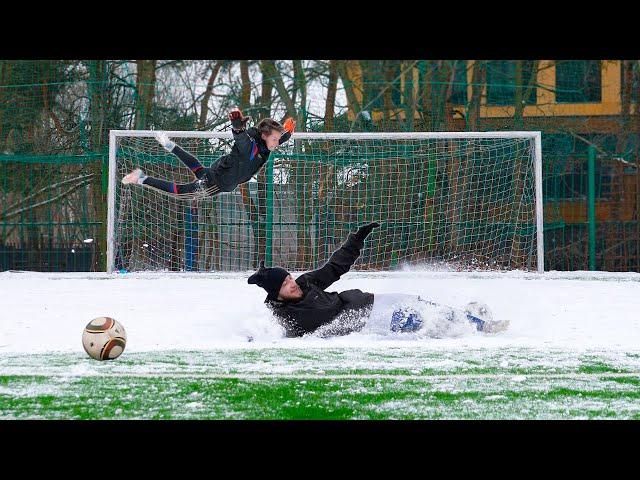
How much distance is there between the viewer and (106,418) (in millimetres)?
4391

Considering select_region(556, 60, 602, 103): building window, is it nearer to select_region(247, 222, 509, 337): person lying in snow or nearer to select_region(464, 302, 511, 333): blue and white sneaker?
select_region(464, 302, 511, 333): blue and white sneaker

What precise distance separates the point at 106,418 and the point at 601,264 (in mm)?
12257

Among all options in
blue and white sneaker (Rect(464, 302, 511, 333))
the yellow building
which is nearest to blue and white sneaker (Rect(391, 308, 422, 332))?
blue and white sneaker (Rect(464, 302, 511, 333))

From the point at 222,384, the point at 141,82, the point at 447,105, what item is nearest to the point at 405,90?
the point at 447,105

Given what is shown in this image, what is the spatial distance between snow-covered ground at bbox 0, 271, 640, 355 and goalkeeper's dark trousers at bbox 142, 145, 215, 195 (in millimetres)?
1241

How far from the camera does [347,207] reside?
1405cm

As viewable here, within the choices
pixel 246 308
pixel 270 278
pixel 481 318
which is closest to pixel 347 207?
pixel 246 308

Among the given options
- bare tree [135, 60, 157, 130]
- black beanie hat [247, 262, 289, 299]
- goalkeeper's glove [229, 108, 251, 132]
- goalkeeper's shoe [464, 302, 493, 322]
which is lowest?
goalkeeper's shoe [464, 302, 493, 322]

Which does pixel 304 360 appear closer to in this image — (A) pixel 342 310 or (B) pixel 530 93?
(A) pixel 342 310

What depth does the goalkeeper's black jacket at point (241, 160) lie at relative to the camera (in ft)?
29.2

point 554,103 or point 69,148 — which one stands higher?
point 554,103

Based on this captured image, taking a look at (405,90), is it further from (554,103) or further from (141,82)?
(141,82)

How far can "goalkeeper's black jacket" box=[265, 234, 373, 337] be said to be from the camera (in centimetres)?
736

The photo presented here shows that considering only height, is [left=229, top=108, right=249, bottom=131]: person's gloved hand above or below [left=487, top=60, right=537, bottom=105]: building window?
below
